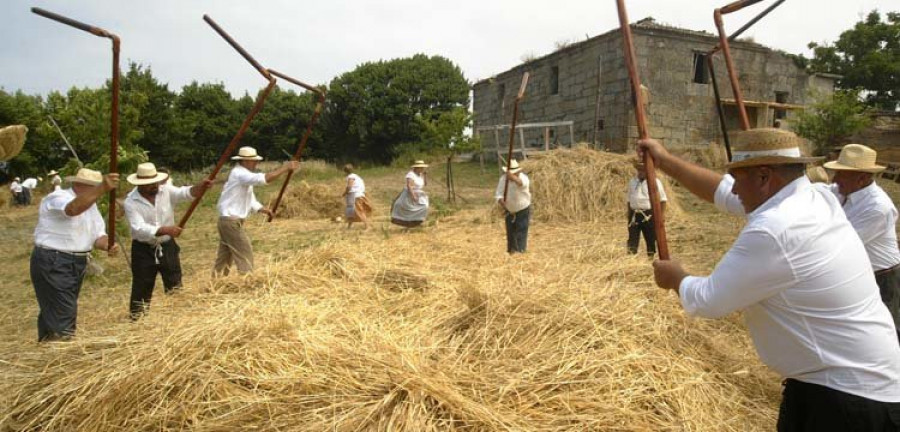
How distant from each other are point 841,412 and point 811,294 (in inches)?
14.7

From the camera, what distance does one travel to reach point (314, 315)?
301 centimetres

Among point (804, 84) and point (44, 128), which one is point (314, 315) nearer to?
point (44, 128)

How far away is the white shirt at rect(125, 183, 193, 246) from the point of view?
13.3 ft

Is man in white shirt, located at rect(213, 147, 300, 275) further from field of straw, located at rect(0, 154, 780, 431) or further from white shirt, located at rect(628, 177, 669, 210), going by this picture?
white shirt, located at rect(628, 177, 669, 210)

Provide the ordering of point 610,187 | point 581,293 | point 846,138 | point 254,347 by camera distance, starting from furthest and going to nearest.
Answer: point 846,138
point 610,187
point 581,293
point 254,347

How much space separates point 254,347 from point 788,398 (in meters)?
2.16

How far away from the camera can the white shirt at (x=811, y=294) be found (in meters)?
1.51

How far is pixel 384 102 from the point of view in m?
31.2

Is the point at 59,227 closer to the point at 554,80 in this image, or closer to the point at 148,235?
the point at 148,235

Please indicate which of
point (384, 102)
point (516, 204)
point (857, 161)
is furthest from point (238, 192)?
point (384, 102)

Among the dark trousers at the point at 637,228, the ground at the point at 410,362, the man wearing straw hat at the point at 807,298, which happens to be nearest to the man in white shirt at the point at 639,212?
Answer: the dark trousers at the point at 637,228

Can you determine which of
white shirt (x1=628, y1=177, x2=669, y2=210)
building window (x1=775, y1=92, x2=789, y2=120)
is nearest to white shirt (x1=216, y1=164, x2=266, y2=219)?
white shirt (x1=628, y1=177, x2=669, y2=210)

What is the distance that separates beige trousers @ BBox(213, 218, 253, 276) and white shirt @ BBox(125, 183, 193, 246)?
69 centimetres

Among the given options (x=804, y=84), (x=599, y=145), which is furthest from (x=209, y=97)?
(x=804, y=84)
